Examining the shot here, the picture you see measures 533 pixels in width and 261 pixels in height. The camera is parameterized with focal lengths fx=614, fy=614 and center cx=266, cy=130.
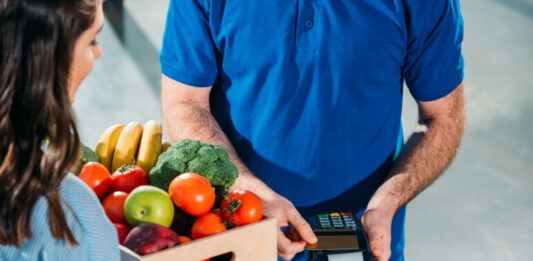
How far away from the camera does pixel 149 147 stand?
176 centimetres

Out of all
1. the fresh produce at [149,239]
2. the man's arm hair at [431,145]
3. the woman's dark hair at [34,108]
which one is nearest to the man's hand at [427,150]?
the man's arm hair at [431,145]

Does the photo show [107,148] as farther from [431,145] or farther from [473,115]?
[473,115]

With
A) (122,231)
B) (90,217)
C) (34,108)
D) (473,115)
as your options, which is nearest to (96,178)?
(122,231)

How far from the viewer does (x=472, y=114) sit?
5.37 m

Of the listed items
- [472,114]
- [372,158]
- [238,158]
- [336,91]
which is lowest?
[472,114]

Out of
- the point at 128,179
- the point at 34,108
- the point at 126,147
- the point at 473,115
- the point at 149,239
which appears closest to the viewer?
the point at 34,108

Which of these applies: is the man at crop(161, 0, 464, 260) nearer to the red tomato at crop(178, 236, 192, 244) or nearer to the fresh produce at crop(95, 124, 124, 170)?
the fresh produce at crop(95, 124, 124, 170)

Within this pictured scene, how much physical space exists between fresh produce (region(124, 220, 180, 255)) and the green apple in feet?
0.19

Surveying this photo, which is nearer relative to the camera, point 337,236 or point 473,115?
point 337,236

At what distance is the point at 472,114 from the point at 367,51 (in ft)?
13.0

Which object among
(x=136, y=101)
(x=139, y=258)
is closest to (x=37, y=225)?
(x=139, y=258)

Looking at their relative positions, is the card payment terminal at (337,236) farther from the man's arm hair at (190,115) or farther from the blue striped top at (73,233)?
the blue striped top at (73,233)

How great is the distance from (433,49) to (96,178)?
3.27ft

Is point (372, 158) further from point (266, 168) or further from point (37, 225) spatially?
point (37, 225)
